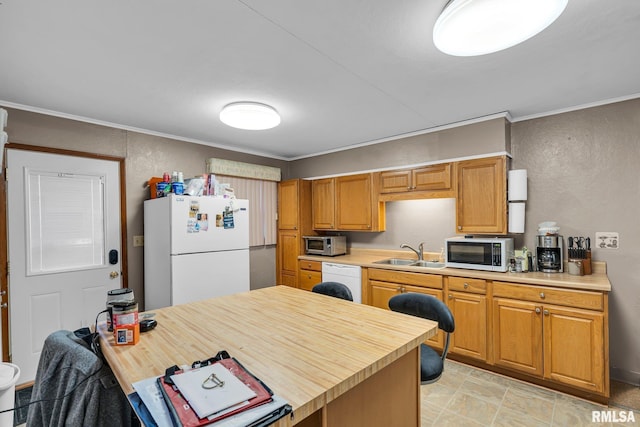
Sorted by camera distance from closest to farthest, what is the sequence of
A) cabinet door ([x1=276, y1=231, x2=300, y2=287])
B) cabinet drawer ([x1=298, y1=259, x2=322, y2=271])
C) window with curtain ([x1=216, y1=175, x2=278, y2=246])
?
A: cabinet drawer ([x1=298, y1=259, x2=322, y2=271]) → window with curtain ([x1=216, y1=175, x2=278, y2=246]) → cabinet door ([x1=276, y1=231, x2=300, y2=287])

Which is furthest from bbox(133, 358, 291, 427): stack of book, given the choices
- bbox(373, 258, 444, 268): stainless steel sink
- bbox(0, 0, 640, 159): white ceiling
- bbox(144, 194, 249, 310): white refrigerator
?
bbox(373, 258, 444, 268): stainless steel sink

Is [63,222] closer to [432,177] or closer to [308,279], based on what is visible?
[308,279]

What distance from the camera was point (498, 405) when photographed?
2.31m

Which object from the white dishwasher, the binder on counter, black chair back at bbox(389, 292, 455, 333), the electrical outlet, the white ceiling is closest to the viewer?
the binder on counter

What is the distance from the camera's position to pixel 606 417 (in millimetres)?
2154

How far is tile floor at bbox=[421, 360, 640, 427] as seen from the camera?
2.13 meters

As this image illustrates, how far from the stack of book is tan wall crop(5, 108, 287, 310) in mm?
2658

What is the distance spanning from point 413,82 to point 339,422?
83.1 inches

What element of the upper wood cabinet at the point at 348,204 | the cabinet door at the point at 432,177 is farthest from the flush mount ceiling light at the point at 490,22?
the upper wood cabinet at the point at 348,204

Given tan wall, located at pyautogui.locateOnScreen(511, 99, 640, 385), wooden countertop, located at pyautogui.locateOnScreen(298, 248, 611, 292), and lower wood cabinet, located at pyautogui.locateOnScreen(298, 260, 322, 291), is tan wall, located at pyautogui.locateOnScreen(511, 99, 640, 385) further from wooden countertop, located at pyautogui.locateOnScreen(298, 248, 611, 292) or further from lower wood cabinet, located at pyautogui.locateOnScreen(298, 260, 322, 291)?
lower wood cabinet, located at pyautogui.locateOnScreen(298, 260, 322, 291)

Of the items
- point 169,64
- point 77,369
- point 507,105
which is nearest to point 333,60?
point 169,64

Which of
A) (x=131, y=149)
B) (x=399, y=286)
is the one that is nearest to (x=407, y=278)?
(x=399, y=286)

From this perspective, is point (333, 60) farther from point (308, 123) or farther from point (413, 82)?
point (308, 123)

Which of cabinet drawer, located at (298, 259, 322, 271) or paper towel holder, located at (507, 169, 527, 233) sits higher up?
paper towel holder, located at (507, 169, 527, 233)
